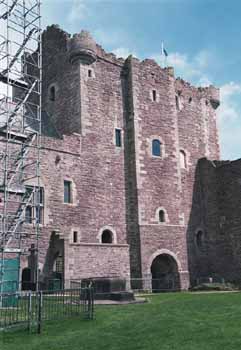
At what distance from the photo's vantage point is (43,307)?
44.0 ft

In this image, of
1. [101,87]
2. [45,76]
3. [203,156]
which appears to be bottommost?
[203,156]

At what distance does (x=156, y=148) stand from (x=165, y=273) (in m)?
7.94

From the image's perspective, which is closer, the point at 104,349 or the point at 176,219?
the point at 104,349

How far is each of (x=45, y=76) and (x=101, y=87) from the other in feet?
17.1

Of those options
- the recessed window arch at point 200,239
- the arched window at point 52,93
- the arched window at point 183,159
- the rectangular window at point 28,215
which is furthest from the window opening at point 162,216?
the arched window at point 52,93

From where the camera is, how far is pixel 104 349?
898 centimetres

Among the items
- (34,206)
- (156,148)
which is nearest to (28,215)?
(34,206)

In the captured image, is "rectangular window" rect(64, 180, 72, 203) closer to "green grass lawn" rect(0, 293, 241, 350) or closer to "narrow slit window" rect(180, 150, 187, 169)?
"narrow slit window" rect(180, 150, 187, 169)

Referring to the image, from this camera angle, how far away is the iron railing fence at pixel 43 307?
452 inches

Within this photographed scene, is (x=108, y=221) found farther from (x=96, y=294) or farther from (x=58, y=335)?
(x=58, y=335)

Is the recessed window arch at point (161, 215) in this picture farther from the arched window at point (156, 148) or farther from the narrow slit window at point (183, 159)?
the narrow slit window at point (183, 159)

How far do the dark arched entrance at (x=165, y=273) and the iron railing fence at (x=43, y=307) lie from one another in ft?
37.7

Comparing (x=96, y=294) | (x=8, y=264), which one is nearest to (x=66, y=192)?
(x=8, y=264)

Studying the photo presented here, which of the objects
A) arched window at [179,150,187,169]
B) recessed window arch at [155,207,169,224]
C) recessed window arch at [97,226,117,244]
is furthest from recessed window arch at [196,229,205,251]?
recessed window arch at [97,226,117,244]
